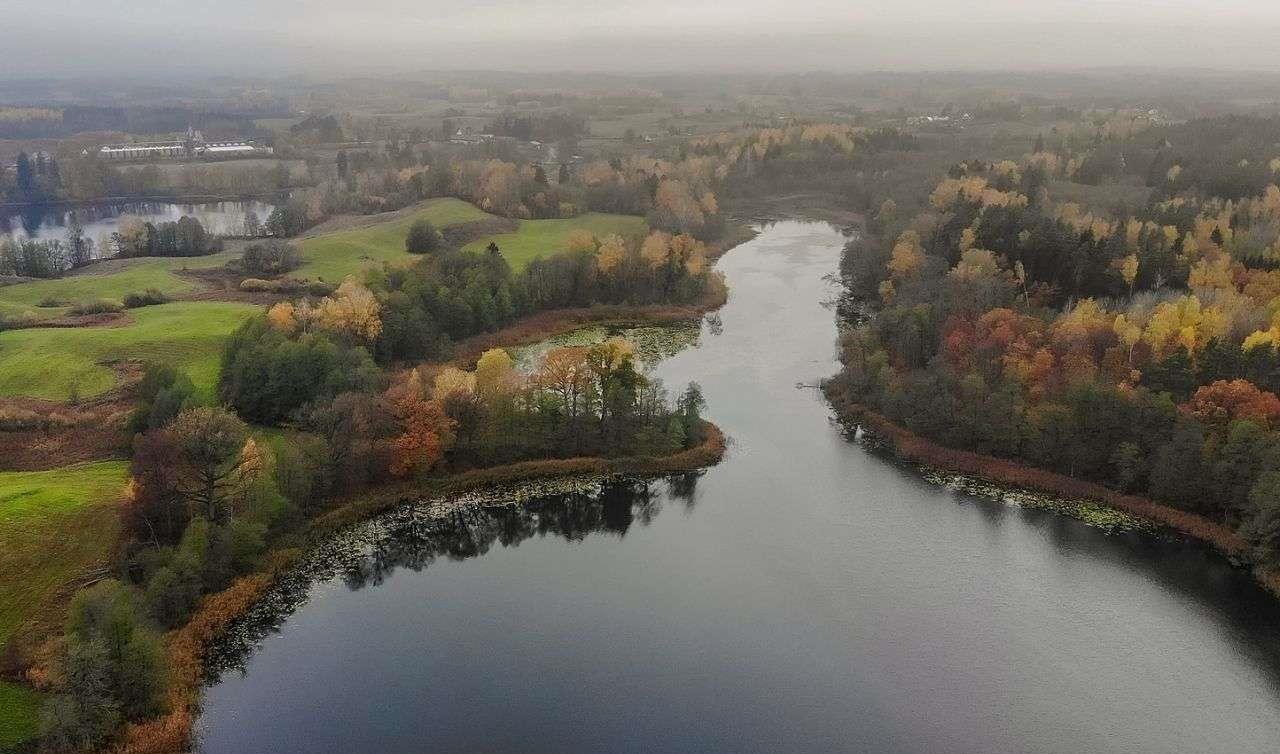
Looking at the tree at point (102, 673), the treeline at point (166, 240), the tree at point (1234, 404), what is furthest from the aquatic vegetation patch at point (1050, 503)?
the treeline at point (166, 240)

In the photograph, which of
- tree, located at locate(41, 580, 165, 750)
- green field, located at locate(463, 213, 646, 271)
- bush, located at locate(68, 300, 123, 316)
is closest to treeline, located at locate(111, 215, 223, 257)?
bush, located at locate(68, 300, 123, 316)

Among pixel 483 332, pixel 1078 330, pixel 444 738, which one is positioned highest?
pixel 1078 330

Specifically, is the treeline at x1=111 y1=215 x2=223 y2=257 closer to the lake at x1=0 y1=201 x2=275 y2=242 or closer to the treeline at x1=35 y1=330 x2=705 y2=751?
the lake at x1=0 y1=201 x2=275 y2=242

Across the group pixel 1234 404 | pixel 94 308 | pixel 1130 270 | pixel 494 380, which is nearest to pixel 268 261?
pixel 94 308

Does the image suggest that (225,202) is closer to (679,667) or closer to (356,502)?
(356,502)

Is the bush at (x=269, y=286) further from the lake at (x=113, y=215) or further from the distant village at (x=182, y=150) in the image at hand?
the distant village at (x=182, y=150)

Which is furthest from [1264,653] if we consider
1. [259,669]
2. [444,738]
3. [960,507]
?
[259,669]
